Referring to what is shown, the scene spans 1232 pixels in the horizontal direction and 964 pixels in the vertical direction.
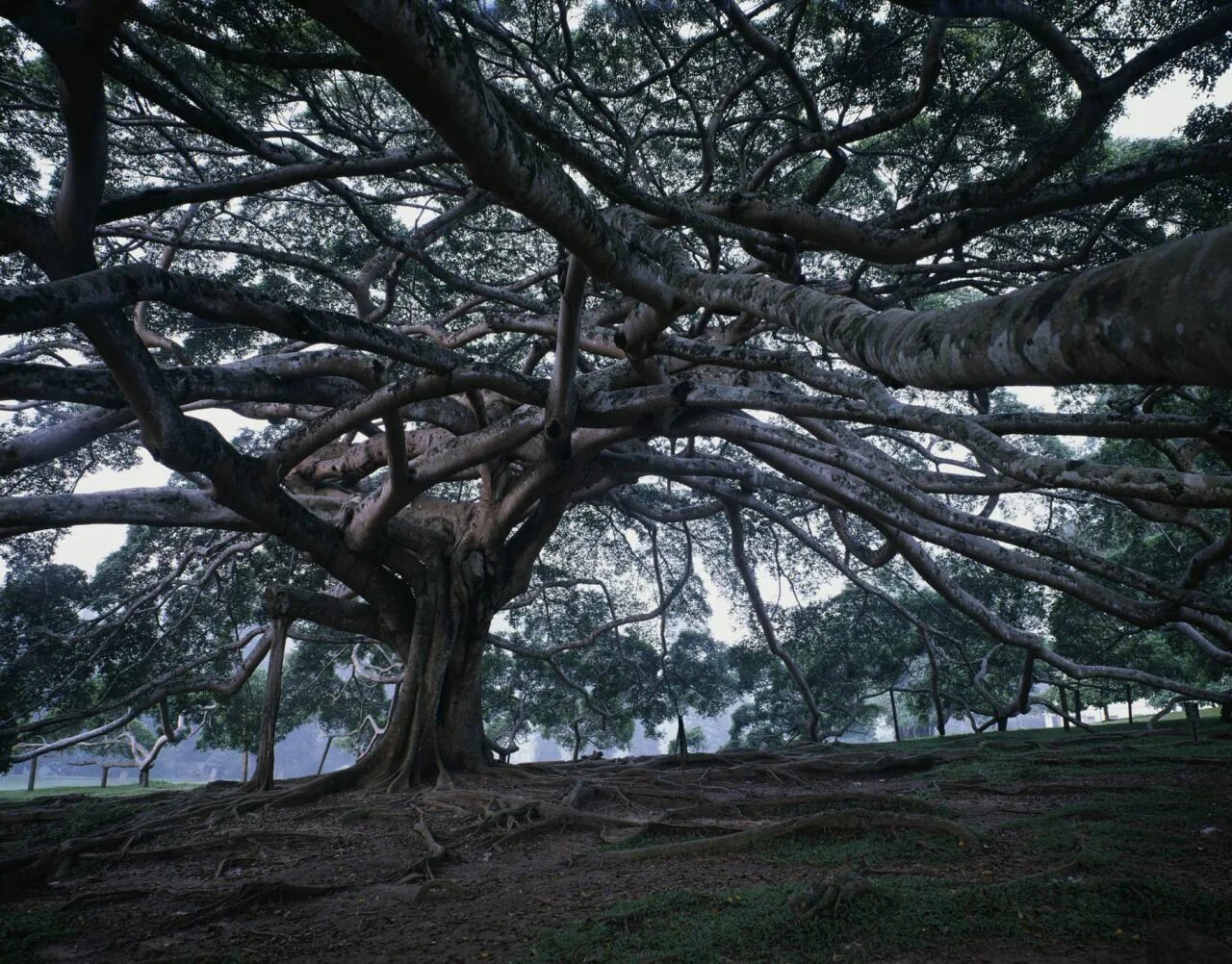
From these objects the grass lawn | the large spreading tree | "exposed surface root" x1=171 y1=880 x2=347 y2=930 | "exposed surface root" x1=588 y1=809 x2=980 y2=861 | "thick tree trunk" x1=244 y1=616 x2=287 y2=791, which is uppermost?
the large spreading tree

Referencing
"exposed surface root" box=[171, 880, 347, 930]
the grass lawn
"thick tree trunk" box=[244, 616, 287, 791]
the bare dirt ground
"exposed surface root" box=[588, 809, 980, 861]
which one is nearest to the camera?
the bare dirt ground

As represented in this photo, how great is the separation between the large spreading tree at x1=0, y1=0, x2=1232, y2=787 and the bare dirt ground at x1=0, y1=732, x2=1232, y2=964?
166cm

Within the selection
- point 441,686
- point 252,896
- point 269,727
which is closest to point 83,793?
point 269,727

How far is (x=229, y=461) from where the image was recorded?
6137 millimetres

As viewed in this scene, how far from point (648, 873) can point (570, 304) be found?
369 centimetres

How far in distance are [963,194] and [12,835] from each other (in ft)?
32.2

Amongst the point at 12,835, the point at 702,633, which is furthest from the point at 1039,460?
the point at 702,633

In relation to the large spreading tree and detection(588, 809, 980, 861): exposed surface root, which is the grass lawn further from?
detection(588, 809, 980, 861): exposed surface root

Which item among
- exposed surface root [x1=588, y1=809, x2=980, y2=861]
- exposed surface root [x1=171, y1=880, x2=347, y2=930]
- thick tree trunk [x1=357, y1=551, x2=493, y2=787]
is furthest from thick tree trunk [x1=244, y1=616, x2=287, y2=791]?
exposed surface root [x1=588, y1=809, x2=980, y2=861]

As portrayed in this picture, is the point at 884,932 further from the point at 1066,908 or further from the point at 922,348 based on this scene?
the point at 922,348

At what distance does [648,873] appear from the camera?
4242 millimetres

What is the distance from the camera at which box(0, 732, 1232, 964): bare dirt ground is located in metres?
2.96

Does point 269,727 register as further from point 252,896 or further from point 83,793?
point 83,793

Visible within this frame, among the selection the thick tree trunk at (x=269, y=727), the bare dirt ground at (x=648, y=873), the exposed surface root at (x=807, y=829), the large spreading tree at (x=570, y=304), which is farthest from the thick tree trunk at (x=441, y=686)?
the exposed surface root at (x=807, y=829)
